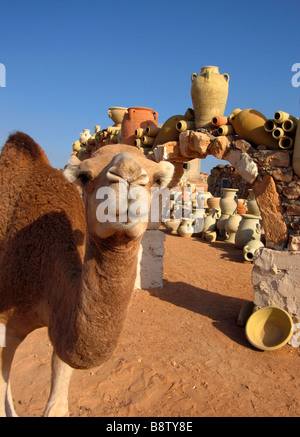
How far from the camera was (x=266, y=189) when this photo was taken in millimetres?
5230

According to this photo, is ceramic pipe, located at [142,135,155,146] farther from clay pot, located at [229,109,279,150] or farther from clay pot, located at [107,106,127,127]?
clay pot, located at [107,106,127,127]

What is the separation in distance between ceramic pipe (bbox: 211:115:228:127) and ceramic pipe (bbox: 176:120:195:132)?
0.67 m

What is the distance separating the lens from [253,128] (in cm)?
536

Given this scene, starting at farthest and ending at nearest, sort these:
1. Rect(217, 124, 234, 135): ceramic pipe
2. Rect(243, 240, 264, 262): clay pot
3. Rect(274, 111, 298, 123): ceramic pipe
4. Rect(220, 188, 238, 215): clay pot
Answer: Rect(220, 188, 238, 215): clay pot → Rect(243, 240, 264, 262): clay pot → Rect(217, 124, 234, 135): ceramic pipe → Rect(274, 111, 298, 123): ceramic pipe

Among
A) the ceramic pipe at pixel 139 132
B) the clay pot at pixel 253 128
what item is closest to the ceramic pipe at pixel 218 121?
the clay pot at pixel 253 128

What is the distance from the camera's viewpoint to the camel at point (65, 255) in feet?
5.21

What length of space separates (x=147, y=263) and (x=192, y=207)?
8355mm

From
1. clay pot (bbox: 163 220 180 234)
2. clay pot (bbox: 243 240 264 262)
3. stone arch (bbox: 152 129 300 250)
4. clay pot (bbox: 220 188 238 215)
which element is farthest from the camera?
clay pot (bbox: 163 220 180 234)

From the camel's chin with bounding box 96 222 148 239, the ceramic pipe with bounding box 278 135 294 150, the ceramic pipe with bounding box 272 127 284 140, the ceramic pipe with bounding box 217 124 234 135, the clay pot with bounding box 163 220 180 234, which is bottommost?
the clay pot with bounding box 163 220 180 234

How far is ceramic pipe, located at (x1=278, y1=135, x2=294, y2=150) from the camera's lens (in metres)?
4.97

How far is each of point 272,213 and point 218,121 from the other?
1.93 metres

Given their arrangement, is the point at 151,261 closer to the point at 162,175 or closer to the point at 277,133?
the point at 277,133

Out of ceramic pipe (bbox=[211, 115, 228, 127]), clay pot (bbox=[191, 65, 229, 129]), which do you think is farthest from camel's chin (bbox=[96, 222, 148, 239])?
clay pot (bbox=[191, 65, 229, 129])

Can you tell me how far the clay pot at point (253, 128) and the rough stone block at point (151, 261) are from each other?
9.52ft
